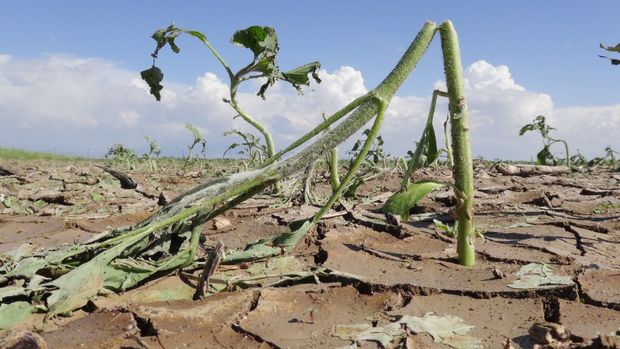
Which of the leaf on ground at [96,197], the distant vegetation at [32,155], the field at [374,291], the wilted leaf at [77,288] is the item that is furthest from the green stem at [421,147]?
the distant vegetation at [32,155]

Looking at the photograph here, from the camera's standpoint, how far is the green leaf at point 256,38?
8.85 feet

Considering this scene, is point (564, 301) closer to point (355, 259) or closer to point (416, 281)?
point (416, 281)

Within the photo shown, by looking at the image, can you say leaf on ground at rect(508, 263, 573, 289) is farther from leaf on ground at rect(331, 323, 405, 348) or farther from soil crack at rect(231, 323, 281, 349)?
soil crack at rect(231, 323, 281, 349)

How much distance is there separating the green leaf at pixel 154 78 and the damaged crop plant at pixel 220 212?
0.96 metres

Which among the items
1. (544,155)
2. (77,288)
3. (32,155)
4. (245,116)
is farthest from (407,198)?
(32,155)

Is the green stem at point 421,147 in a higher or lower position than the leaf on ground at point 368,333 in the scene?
higher

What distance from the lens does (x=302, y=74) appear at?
3.23 meters

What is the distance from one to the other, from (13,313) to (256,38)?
5.37 feet

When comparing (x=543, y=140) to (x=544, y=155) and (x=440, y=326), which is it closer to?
(x=544, y=155)

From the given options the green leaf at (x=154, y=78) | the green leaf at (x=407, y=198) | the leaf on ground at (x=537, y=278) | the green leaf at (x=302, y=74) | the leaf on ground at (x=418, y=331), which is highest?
the green leaf at (x=302, y=74)

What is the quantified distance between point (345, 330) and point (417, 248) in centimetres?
91

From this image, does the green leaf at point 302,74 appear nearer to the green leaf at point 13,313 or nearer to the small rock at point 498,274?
the small rock at point 498,274

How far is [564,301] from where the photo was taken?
1.78 meters

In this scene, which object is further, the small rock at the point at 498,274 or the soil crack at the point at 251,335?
the small rock at the point at 498,274
